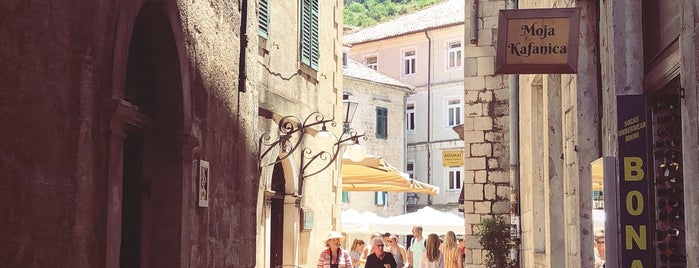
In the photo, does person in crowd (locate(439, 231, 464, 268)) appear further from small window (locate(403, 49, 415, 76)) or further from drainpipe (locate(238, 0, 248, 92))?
small window (locate(403, 49, 415, 76))

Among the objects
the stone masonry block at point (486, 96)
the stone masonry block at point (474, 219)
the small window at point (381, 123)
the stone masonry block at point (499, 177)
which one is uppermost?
the small window at point (381, 123)

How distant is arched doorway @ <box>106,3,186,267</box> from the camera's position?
24.2 ft

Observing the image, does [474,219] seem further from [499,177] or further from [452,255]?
[452,255]

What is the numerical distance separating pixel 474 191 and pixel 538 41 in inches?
362

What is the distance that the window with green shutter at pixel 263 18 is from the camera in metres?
12.7

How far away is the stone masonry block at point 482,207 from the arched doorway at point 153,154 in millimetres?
9242

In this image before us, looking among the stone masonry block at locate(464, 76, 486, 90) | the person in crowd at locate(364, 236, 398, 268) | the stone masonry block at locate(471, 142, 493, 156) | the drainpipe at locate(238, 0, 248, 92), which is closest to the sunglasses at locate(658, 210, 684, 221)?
the drainpipe at locate(238, 0, 248, 92)

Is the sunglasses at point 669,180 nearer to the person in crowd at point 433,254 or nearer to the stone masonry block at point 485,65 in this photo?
the person in crowd at point 433,254

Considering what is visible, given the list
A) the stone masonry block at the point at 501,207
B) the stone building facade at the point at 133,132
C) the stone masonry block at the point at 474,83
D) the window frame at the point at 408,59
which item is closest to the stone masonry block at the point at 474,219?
the stone masonry block at the point at 501,207

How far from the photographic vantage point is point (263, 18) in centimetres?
1280

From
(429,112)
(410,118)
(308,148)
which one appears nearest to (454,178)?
(429,112)

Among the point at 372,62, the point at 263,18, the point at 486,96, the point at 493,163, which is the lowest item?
the point at 493,163

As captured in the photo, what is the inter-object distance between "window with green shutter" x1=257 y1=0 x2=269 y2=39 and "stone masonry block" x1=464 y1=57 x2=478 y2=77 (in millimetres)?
4533

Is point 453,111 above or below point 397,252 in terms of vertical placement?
above
